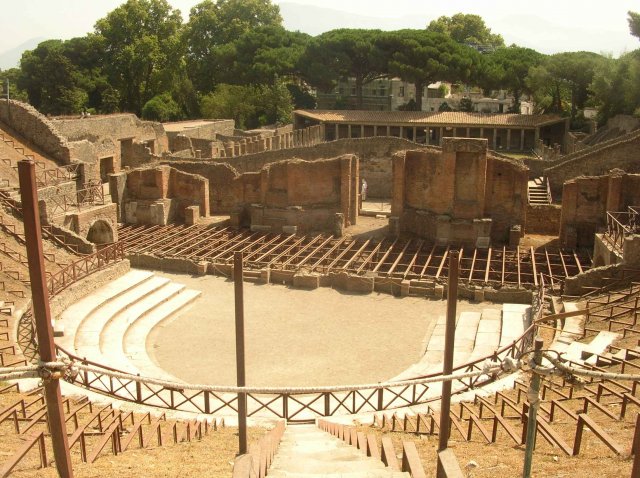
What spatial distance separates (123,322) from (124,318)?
0.98ft

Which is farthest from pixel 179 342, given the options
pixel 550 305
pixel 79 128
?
pixel 79 128

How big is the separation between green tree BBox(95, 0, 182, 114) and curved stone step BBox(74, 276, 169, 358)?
44.5 m

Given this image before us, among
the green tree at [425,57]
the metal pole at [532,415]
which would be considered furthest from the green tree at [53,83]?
the metal pole at [532,415]

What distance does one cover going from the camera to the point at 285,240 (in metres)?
27.3

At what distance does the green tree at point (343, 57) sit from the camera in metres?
56.5

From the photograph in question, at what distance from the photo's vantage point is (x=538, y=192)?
1318 inches

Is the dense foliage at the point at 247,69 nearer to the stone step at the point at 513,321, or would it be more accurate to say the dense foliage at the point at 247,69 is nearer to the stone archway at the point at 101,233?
the stone archway at the point at 101,233

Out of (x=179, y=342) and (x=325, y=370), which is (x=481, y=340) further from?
(x=179, y=342)

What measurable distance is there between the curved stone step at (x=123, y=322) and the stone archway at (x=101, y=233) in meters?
5.34

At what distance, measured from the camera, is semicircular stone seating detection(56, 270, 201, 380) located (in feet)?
54.0

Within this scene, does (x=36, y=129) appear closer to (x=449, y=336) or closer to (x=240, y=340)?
(x=240, y=340)

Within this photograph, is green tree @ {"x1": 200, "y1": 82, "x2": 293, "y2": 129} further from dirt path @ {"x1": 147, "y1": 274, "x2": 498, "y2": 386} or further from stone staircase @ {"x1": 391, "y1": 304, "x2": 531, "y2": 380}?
stone staircase @ {"x1": 391, "y1": 304, "x2": 531, "y2": 380}

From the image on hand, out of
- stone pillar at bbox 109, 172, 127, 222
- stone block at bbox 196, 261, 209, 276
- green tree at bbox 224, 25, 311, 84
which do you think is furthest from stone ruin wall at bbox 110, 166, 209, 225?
green tree at bbox 224, 25, 311, 84

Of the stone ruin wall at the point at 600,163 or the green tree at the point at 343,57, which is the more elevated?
the green tree at the point at 343,57
